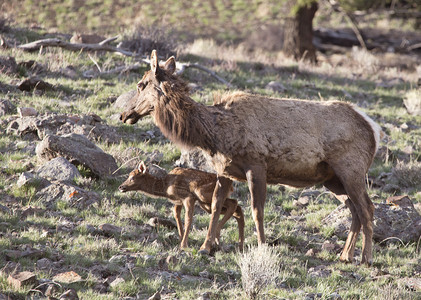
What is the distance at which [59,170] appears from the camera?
30.9 feet

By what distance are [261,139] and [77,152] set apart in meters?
3.46

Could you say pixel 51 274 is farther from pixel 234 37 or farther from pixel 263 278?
pixel 234 37

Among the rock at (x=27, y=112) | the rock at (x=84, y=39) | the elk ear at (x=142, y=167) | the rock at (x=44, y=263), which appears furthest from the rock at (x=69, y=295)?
the rock at (x=84, y=39)

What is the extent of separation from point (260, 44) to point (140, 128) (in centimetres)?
1704

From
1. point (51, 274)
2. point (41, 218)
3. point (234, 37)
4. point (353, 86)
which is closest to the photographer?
point (51, 274)

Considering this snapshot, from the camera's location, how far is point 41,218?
26.6ft

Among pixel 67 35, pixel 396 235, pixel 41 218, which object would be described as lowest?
pixel 396 235

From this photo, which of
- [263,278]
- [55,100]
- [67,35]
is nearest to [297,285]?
[263,278]

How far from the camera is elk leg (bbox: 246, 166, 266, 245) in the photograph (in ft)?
25.6

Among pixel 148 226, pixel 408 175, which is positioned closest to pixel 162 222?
pixel 148 226

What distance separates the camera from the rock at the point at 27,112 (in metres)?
11.4

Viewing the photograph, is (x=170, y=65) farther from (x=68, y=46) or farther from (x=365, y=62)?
(x=365, y=62)

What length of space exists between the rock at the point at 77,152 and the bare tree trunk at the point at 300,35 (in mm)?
11962

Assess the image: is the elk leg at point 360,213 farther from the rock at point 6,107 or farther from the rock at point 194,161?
the rock at point 6,107
